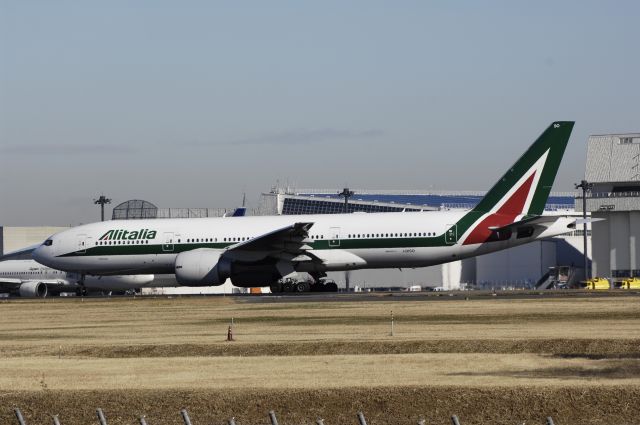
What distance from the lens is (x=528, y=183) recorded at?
58656 mm

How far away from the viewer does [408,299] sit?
51156 mm

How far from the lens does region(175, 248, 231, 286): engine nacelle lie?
58.1 meters

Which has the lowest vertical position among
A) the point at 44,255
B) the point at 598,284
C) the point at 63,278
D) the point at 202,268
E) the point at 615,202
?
the point at 598,284

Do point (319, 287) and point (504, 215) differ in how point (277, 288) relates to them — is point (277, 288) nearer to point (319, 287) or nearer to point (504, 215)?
point (319, 287)

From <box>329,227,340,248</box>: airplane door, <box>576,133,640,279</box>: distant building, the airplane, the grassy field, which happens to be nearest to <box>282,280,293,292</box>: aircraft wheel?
<box>329,227,340,248</box>: airplane door

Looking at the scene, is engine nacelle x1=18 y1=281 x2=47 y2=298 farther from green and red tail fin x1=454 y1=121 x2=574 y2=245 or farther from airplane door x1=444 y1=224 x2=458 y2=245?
green and red tail fin x1=454 y1=121 x2=574 y2=245

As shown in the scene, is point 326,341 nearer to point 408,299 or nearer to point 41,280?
point 408,299

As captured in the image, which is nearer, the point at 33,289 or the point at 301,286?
the point at 301,286

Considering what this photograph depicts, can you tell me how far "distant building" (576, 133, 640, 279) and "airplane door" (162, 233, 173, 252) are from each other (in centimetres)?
3822

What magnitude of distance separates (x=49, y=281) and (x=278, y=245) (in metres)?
28.7

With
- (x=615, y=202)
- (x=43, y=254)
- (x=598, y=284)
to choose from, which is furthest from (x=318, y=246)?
(x=615, y=202)

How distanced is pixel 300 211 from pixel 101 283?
57719 mm

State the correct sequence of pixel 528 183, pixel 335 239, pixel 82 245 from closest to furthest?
pixel 528 183 < pixel 335 239 < pixel 82 245

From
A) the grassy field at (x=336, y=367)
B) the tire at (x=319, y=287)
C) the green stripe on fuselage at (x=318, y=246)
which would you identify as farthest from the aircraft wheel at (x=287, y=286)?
the grassy field at (x=336, y=367)
